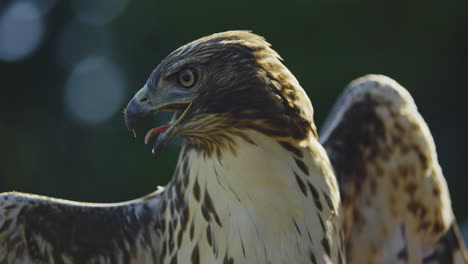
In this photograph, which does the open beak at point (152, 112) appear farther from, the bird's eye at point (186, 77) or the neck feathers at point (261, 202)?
the neck feathers at point (261, 202)

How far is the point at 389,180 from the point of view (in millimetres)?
3629

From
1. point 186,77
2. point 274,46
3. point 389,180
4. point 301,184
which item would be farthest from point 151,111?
point 274,46

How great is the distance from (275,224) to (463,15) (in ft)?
30.1

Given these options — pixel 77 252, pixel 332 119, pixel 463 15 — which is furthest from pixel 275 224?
pixel 463 15

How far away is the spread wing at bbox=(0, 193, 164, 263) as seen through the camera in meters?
3.05

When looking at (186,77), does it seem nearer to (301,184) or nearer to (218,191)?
(218,191)

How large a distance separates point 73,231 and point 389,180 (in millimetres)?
1633

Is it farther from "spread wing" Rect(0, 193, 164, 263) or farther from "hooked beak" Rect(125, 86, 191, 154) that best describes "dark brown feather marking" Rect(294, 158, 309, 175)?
"spread wing" Rect(0, 193, 164, 263)

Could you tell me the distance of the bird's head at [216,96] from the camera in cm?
259

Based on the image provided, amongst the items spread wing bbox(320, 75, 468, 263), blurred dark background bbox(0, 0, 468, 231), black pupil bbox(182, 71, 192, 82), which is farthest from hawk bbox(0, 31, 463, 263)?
blurred dark background bbox(0, 0, 468, 231)

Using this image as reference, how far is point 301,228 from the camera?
8.90 feet

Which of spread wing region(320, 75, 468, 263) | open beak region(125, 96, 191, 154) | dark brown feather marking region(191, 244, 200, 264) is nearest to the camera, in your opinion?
Result: open beak region(125, 96, 191, 154)

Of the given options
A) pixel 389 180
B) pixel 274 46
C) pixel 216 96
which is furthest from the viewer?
pixel 274 46

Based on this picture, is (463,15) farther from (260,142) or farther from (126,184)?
(260,142)
